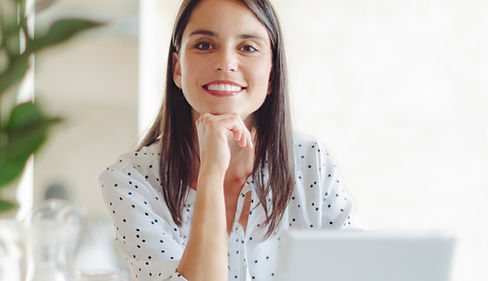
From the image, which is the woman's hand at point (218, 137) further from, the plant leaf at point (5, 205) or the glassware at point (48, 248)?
the plant leaf at point (5, 205)

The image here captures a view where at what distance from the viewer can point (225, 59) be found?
61.7 inches

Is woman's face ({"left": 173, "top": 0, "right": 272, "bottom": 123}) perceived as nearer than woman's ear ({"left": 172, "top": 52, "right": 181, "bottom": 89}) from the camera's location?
Yes

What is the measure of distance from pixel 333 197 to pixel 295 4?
7.41 ft

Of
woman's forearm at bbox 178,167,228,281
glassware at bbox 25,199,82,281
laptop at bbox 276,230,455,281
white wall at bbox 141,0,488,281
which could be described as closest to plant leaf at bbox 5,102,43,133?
laptop at bbox 276,230,455,281

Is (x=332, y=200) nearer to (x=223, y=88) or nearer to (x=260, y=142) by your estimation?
(x=260, y=142)

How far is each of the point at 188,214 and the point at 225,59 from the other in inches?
15.3

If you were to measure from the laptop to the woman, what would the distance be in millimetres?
608

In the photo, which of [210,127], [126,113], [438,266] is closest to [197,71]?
[210,127]

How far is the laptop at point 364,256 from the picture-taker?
78cm

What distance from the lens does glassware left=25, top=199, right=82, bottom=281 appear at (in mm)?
1046

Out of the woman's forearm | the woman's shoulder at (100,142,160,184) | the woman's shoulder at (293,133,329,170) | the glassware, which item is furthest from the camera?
the woman's shoulder at (293,133,329,170)

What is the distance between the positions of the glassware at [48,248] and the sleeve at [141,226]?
387mm

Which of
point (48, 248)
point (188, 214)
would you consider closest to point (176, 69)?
point (188, 214)

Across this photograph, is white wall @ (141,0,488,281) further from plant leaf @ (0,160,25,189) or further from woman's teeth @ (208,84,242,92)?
plant leaf @ (0,160,25,189)
